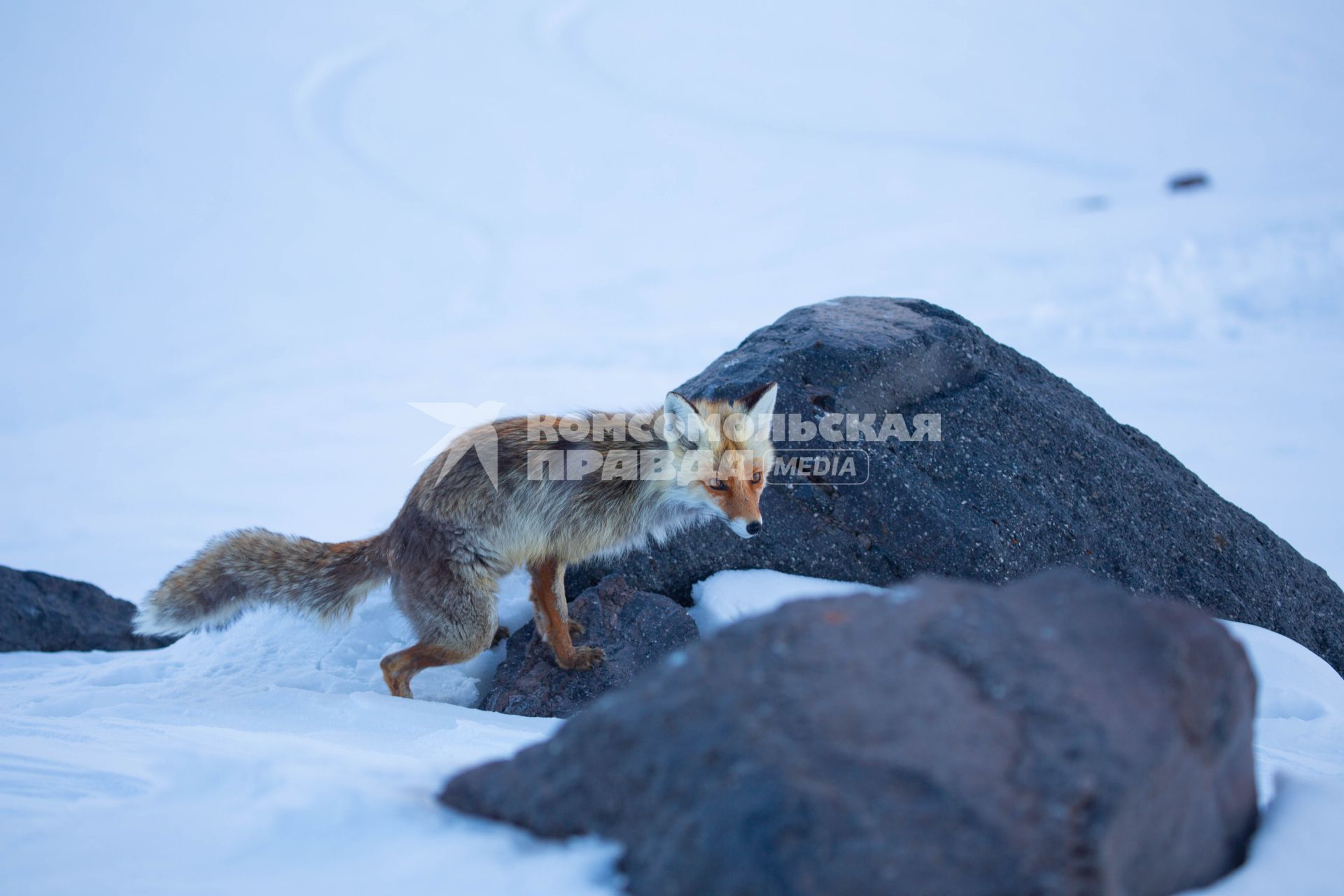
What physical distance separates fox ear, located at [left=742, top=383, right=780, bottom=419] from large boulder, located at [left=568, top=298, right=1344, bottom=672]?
0.87 m

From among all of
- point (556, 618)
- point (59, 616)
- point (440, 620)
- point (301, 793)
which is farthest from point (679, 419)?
point (59, 616)

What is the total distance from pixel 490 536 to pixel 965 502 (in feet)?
9.93

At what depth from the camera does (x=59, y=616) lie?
23.1 ft

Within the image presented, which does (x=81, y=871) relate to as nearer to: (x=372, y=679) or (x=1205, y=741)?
(x=1205, y=741)

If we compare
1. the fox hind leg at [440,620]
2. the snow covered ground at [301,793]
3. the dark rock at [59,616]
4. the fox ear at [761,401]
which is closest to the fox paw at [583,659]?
the fox hind leg at [440,620]

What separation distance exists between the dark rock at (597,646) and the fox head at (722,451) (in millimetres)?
883

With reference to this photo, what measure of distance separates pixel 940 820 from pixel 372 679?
476 cm

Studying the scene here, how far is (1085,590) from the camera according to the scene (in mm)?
2215

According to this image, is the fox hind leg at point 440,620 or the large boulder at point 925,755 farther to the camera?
the fox hind leg at point 440,620

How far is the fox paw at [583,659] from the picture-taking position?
5.22 m

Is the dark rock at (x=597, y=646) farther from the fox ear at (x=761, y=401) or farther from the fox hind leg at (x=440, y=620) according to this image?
the fox ear at (x=761, y=401)

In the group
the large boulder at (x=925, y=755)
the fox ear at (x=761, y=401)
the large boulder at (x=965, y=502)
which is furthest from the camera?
the large boulder at (x=965, y=502)

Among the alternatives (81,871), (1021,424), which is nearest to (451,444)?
(81,871)
